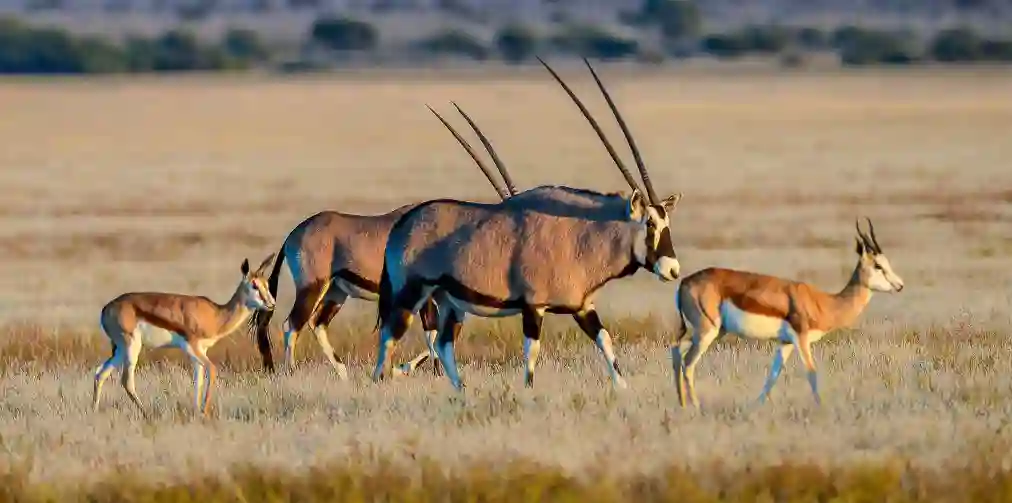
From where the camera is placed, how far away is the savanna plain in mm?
9445

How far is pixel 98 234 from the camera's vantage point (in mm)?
25906

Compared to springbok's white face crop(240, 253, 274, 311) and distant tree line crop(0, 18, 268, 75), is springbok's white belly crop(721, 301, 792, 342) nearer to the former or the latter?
springbok's white face crop(240, 253, 274, 311)

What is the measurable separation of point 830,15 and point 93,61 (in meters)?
56.2

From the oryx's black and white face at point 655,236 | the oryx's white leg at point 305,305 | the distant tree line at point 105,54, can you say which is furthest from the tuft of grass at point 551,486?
the distant tree line at point 105,54

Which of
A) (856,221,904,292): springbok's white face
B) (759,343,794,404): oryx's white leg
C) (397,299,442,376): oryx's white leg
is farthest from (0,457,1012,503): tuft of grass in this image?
(397,299,442,376): oryx's white leg

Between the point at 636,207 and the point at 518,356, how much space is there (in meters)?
2.92

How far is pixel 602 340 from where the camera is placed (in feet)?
39.8

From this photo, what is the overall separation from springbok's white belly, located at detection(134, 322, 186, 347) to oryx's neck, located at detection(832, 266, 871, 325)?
359 centimetres

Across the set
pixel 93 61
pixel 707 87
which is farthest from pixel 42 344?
pixel 93 61

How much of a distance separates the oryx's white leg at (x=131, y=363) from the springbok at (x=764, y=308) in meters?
2.92

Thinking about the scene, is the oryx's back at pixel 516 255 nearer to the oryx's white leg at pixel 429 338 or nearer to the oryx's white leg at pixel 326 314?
the oryx's white leg at pixel 429 338

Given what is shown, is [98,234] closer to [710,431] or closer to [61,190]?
[61,190]

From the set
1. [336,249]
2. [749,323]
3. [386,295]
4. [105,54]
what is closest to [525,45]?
[105,54]

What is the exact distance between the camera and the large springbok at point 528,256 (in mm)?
12078
